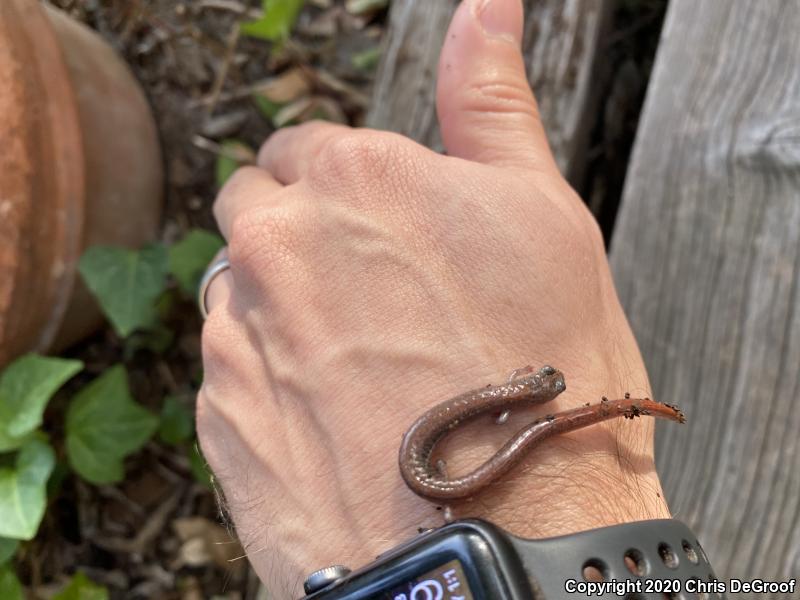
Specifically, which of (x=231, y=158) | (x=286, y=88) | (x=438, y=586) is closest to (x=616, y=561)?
(x=438, y=586)

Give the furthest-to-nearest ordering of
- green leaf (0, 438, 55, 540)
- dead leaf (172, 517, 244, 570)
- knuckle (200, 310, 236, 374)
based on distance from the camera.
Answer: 1. dead leaf (172, 517, 244, 570)
2. green leaf (0, 438, 55, 540)
3. knuckle (200, 310, 236, 374)

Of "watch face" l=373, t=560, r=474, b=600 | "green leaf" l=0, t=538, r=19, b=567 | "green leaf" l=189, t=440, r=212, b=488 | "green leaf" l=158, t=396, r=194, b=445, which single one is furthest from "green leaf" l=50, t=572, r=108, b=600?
"watch face" l=373, t=560, r=474, b=600

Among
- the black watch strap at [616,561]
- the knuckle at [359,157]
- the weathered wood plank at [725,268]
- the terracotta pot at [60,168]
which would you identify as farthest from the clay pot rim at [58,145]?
the weathered wood plank at [725,268]

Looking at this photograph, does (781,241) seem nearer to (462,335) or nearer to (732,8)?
(732,8)

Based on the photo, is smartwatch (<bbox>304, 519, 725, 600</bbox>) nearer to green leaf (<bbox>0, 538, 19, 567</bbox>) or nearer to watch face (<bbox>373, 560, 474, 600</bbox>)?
watch face (<bbox>373, 560, 474, 600</bbox>)

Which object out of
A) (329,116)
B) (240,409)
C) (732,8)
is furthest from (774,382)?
(329,116)

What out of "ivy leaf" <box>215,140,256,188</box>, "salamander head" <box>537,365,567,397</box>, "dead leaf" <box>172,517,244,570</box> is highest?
"ivy leaf" <box>215,140,256,188</box>

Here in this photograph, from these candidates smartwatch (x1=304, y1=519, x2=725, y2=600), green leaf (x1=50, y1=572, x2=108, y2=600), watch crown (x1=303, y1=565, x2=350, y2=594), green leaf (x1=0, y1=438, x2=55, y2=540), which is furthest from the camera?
green leaf (x1=50, y1=572, x2=108, y2=600)
